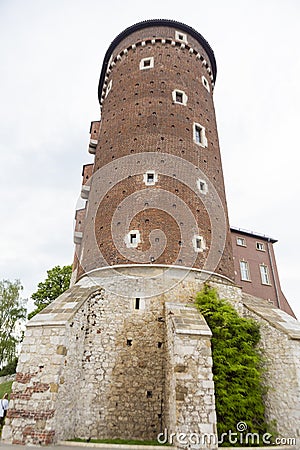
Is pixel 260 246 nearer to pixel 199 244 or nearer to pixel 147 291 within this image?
pixel 199 244

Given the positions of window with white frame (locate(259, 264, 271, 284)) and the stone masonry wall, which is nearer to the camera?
the stone masonry wall

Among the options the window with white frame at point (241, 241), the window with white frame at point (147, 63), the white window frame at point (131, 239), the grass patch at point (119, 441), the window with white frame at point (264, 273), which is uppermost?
the window with white frame at point (147, 63)

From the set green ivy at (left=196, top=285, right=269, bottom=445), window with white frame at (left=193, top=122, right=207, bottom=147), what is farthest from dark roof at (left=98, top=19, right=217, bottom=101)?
green ivy at (left=196, top=285, right=269, bottom=445)

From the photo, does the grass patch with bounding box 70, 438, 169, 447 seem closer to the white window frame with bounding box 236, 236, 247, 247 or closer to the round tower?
the round tower

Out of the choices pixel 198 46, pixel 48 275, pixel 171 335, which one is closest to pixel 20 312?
pixel 48 275

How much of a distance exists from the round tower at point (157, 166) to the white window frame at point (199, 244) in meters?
0.05

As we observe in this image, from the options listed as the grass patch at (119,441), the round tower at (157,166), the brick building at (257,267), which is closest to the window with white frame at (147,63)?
the round tower at (157,166)

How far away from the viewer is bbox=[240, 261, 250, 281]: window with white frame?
1056 inches

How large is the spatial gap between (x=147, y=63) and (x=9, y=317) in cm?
2600

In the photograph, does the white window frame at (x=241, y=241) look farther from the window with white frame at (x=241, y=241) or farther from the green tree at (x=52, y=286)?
the green tree at (x=52, y=286)

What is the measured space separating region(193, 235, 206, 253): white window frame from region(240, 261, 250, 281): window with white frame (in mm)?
12864

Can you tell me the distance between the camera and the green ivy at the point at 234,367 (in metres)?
10.9

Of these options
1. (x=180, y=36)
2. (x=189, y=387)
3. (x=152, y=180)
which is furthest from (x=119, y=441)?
(x=180, y=36)

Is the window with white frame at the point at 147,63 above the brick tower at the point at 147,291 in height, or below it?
above
